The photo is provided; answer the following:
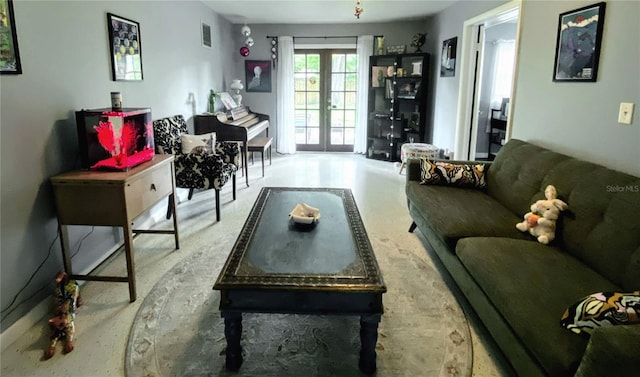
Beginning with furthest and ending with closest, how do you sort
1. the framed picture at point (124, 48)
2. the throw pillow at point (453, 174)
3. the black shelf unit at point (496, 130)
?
1. the black shelf unit at point (496, 130)
2. the throw pillow at point (453, 174)
3. the framed picture at point (124, 48)

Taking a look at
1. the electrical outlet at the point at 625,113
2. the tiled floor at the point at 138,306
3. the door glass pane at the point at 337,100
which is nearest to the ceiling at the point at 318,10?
the door glass pane at the point at 337,100

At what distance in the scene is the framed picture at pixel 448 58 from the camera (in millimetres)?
5336

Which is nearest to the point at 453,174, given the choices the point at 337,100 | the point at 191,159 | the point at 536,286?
the point at 536,286

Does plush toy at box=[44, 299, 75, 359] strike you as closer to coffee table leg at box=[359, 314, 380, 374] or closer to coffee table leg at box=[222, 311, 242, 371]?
coffee table leg at box=[222, 311, 242, 371]

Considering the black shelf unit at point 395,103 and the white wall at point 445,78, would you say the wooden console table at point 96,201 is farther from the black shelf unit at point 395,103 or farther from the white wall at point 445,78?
the black shelf unit at point 395,103

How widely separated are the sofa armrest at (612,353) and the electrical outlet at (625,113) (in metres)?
1.52

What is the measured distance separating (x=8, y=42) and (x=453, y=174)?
3037mm

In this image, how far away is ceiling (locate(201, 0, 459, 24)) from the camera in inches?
205

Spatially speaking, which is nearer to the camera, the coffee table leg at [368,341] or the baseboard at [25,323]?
the coffee table leg at [368,341]

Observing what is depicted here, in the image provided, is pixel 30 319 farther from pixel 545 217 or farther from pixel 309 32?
pixel 309 32

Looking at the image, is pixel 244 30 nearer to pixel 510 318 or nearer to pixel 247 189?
pixel 247 189

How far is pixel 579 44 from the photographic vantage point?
2.64 metres

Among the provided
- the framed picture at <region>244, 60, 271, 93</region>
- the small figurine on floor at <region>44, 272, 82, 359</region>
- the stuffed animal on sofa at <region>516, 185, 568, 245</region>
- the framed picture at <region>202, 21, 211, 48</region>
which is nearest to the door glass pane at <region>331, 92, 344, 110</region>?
the framed picture at <region>244, 60, 271, 93</region>

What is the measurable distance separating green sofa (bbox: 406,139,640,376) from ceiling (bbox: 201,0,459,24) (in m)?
3.29
